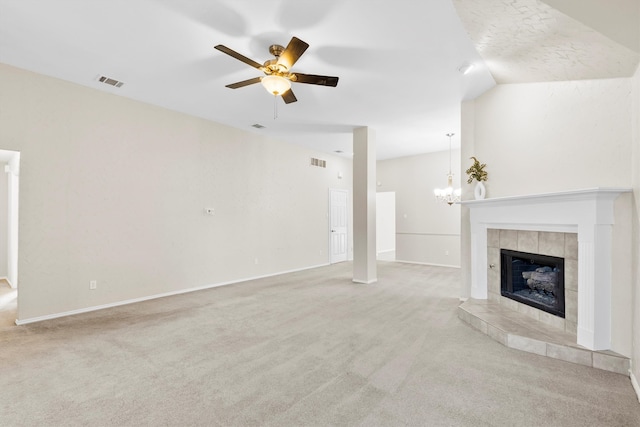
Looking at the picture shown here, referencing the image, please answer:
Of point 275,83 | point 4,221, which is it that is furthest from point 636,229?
point 4,221

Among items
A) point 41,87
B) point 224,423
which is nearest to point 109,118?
point 41,87

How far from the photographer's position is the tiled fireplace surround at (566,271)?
8.66ft

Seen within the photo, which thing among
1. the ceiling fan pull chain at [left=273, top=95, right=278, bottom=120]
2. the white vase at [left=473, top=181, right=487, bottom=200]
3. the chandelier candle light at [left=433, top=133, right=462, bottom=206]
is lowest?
the white vase at [left=473, top=181, right=487, bottom=200]

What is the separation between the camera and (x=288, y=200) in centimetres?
746

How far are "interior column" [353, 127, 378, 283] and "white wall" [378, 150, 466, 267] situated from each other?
2931 mm

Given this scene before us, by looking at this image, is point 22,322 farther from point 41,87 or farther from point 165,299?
point 41,87

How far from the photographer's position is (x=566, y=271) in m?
3.10

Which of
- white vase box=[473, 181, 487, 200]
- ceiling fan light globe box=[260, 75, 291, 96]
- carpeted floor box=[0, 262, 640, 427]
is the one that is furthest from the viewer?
white vase box=[473, 181, 487, 200]

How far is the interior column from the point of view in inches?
237

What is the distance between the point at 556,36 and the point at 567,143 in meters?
1.16

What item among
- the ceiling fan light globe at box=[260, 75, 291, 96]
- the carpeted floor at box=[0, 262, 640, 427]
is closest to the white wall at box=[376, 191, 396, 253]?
the carpeted floor at box=[0, 262, 640, 427]

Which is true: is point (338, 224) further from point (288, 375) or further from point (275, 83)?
point (288, 375)

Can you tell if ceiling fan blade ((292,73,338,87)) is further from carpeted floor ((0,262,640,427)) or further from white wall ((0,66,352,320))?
white wall ((0,66,352,320))

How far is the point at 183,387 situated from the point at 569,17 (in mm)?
3905
